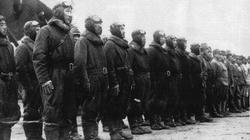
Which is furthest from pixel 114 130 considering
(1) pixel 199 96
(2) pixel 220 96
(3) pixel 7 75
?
(2) pixel 220 96

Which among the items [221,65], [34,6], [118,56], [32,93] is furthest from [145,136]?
[34,6]

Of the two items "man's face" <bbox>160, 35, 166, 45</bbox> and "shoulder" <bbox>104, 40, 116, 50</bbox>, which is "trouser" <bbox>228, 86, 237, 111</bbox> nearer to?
"man's face" <bbox>160, 35, 166, 45</bbox>

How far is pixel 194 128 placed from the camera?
9945 millimetres

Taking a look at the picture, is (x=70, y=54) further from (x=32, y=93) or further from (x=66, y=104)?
(x=32, y=93)

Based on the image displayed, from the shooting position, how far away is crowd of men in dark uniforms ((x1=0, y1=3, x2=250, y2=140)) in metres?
6.13

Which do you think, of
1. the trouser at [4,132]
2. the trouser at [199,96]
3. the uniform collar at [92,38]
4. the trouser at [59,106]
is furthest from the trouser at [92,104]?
the trouser at [199,96]

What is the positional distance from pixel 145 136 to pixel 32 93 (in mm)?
2487

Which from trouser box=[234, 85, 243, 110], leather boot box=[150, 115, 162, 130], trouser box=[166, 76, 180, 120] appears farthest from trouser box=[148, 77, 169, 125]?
trouser box=[234, 85, 243, 110]

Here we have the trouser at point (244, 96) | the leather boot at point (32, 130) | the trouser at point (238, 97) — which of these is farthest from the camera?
the trouser at point (244, 96)

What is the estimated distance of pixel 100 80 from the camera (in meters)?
7.16

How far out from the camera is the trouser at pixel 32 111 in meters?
7.50

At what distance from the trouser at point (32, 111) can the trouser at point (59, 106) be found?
1406 millimetres

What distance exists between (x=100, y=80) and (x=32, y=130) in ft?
5.15

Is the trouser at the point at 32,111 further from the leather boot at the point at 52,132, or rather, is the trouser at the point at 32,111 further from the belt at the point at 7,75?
the leather boot at the point at 52,132
